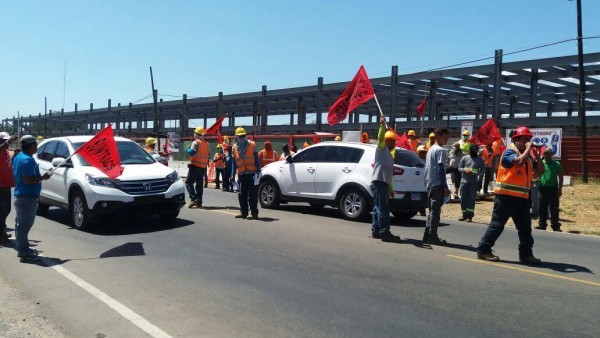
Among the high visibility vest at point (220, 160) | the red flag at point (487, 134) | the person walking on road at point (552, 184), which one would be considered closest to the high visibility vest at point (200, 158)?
the high visibility vest at point (220, 160)

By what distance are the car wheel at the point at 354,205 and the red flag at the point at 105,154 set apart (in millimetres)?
4930

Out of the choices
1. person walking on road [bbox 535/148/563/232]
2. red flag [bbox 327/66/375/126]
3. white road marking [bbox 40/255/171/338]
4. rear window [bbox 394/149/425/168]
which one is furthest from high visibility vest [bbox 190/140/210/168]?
person walking on road [bbox 535/148/563/232]

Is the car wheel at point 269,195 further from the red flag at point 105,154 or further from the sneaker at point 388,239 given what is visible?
the red flag at point 105,154

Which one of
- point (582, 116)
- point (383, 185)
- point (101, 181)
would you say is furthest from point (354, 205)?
point (582, 116)

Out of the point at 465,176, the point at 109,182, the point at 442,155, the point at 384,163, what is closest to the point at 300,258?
the point at 384,163

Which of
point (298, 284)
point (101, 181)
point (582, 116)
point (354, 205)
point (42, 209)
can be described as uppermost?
point (582, 116)

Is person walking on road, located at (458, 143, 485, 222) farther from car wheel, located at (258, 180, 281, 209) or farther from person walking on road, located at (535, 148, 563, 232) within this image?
car wheel, located at (258, 180, 281, 209)

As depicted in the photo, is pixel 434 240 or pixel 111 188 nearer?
pixel 434 240

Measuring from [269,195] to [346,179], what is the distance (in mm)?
2675

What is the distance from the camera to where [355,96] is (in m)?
11.6

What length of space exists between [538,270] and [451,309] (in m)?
2.44

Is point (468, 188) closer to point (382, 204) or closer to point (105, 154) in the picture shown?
point (382, 204)

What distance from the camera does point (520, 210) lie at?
7250 millimetres

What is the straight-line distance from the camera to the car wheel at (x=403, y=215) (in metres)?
11.8
